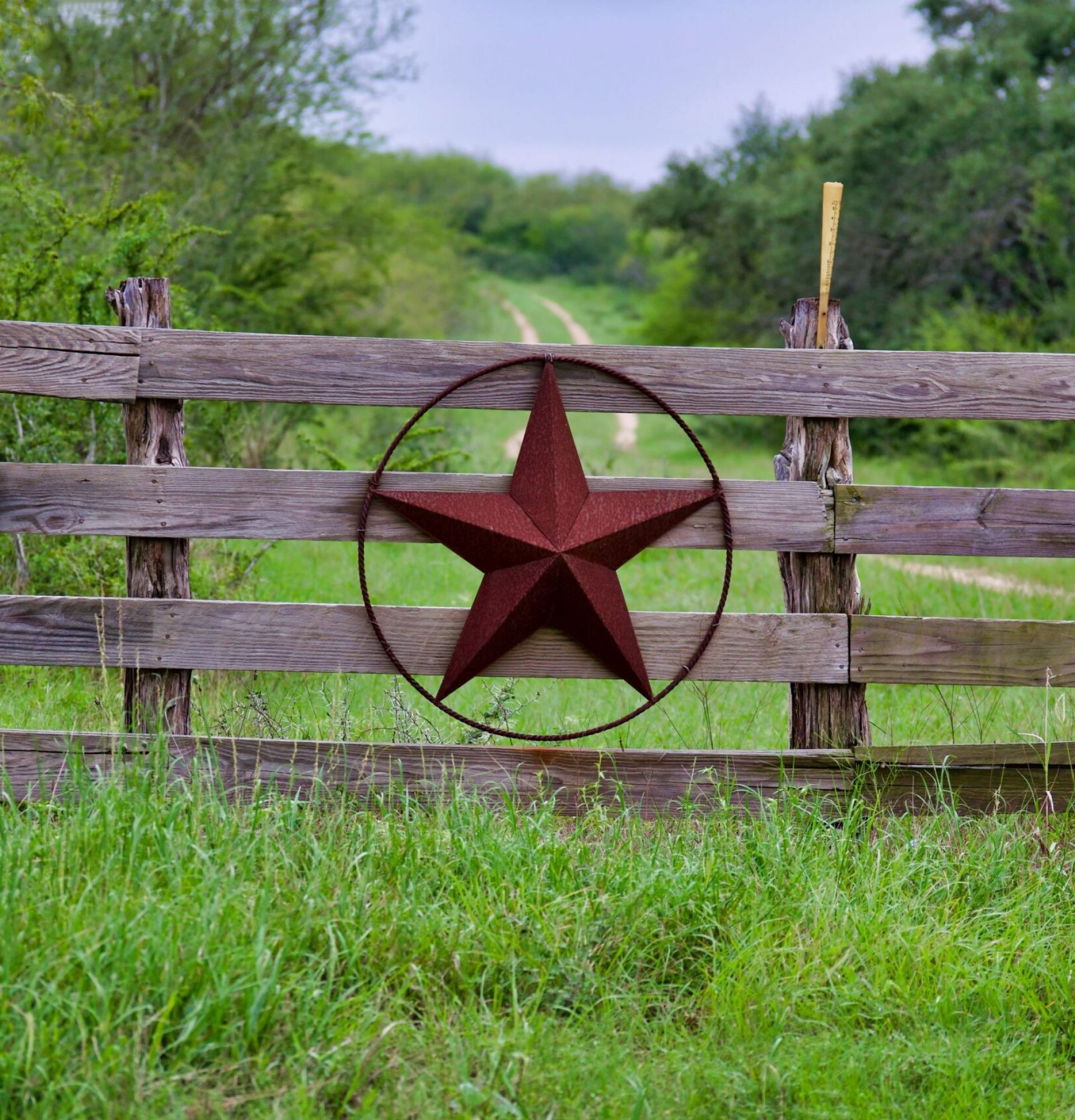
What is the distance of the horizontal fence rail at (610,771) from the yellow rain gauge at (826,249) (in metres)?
1.49

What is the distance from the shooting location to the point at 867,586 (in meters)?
8.91

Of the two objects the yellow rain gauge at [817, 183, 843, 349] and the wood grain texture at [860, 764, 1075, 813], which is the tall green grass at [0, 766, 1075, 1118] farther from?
the yellow rain gauge at [817, 183, 843, 349]

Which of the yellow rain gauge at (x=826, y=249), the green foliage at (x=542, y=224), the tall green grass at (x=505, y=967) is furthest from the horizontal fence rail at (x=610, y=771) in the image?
the green foliage at (x=542, y=224)

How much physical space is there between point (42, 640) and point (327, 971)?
176 cm

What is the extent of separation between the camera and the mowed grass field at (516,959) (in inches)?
98.6

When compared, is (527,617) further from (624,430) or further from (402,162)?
(402,162)

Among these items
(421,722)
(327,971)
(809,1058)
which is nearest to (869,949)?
(809,1058)

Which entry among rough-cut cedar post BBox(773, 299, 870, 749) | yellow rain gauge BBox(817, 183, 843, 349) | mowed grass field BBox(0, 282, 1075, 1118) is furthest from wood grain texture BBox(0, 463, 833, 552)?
mowed grass field BBox(0, 282, 1075, 1118)

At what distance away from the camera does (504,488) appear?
156 inches

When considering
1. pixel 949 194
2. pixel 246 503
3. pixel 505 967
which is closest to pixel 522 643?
pixel 246 503

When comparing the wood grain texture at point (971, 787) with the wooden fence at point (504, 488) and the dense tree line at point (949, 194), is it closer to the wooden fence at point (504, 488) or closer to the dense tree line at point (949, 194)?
the wooden fence at point (504, 488)

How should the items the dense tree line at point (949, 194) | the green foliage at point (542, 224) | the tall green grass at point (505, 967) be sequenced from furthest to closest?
the green foliage at point (542, 224), the dense tree line at point (949, 194), the tall green grass at point (505, 967)

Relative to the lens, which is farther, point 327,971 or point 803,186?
point 803,186

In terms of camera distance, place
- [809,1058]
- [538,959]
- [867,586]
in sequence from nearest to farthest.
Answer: [809,1058]
[538,959]
[867,586]
